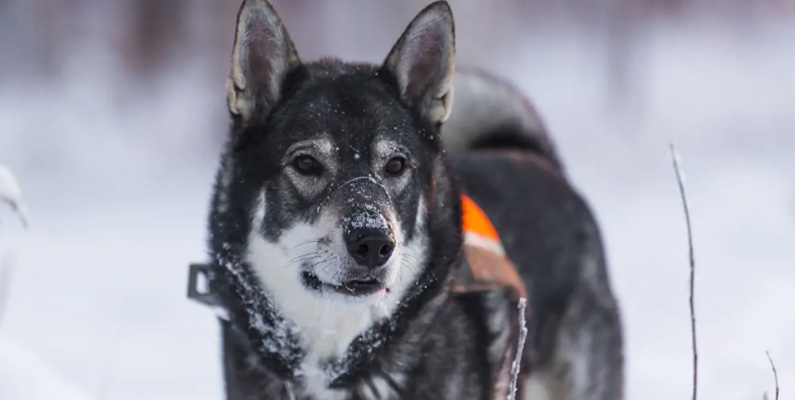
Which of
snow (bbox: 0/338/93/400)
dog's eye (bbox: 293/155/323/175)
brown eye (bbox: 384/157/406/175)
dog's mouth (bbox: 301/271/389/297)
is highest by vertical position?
brown eye (bbox: 384/157/406/175)

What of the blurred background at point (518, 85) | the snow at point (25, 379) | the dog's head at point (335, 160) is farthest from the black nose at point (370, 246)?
the blurred background at point (518, 85)

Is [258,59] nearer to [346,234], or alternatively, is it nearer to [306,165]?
→ [306,165]

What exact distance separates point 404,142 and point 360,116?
136mm

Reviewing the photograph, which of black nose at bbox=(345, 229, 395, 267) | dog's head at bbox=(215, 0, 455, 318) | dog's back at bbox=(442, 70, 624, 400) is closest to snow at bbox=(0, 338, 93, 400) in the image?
dog's head at bbox=(215, 0, 455, 318)

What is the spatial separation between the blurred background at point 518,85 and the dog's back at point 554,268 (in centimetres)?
94

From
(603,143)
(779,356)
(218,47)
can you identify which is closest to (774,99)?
(603,143)

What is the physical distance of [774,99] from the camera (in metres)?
10.4

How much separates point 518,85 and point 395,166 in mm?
7617

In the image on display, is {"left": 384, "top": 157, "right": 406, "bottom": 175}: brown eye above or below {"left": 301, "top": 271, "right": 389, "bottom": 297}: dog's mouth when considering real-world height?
above

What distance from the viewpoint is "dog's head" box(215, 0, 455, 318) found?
269 centimetres

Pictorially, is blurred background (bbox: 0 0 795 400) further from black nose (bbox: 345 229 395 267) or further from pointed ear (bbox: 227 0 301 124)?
black nose (bbox: 345 229 395 267)

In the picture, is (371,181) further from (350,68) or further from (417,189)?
(350,68)

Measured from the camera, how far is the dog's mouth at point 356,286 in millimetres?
2697

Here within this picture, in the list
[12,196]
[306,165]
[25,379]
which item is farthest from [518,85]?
[12,196]
